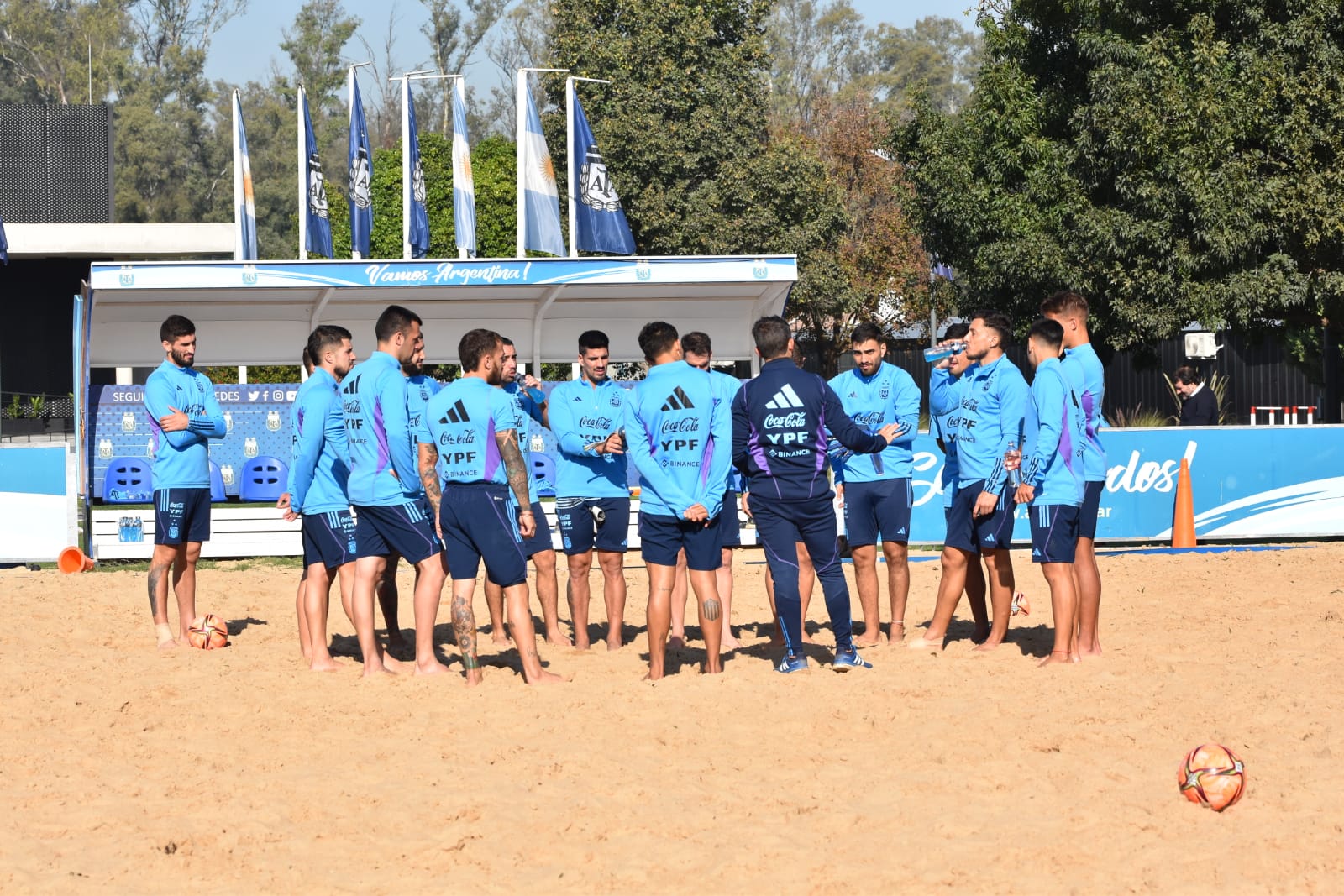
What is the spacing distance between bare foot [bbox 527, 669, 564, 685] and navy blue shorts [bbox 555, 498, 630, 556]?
3.72 feet

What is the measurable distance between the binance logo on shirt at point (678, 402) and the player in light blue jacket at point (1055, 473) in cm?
183

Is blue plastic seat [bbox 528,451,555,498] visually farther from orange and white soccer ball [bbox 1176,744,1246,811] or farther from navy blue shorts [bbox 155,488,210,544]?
orange and white soccer ball [bbox 1176,744,1246,811]

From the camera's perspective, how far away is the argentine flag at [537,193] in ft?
65.9

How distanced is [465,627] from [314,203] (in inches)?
691

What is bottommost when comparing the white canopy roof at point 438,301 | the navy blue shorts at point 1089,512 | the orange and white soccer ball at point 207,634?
the orange and white soccer ball at point 207,634

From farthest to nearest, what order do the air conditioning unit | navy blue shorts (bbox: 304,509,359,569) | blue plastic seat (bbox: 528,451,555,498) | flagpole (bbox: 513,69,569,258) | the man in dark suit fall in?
the air conditioning unit < flagpole (bbox: 513,69,569,258) < blue plastic seat (bbox: 528,451,555,498) < the man in dark suit < navy blue shorts (bbox: 304,509,359,569)

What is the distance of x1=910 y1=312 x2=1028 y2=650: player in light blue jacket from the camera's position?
25.9 ft

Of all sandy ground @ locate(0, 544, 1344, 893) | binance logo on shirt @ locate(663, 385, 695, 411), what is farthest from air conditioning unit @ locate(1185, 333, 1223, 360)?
binance logo on shirt @ locate(663, 385, 695, 411)

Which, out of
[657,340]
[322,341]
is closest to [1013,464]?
[657,340]

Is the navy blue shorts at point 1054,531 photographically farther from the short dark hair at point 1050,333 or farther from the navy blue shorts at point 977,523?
the short dark hair at point 1050,333

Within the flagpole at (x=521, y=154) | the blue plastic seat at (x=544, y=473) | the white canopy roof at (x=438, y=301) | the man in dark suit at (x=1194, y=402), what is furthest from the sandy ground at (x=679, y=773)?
the flagpole at (x=521, y=154)

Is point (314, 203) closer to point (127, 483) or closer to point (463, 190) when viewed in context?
point (463, 190)

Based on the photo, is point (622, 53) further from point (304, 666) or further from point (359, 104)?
point (304, 666)

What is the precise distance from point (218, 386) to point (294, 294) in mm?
1276
